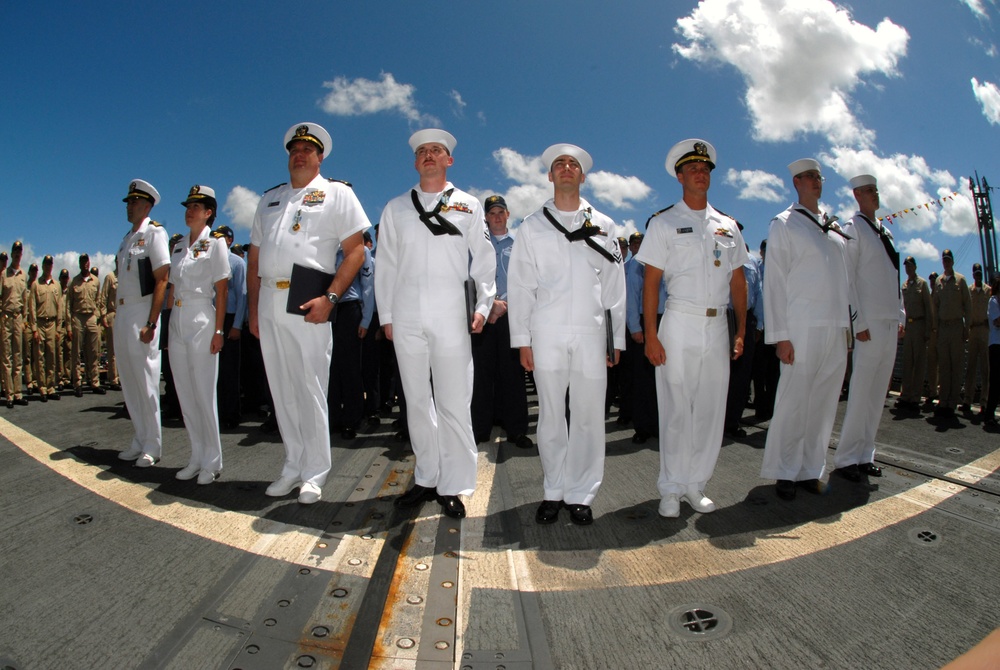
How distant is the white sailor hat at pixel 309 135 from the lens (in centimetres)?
376

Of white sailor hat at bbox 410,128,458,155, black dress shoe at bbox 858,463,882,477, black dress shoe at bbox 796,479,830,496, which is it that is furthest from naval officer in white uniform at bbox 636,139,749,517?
black dress shoe at bbox 858,463,882,477

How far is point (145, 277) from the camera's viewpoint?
4.34 m

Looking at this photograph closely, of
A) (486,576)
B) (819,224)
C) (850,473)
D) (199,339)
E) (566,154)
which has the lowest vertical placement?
(486,576)

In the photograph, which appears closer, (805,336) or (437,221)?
(437,221)

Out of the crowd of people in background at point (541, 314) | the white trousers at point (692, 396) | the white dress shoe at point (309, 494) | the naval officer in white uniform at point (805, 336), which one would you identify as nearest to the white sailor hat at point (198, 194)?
the crowd of people in background at point (541, 314)

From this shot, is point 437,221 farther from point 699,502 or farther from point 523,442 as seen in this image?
point 523,442

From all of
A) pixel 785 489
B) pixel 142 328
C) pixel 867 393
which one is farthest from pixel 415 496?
pixel 867 393

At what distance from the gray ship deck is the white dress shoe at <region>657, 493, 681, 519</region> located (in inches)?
2.8

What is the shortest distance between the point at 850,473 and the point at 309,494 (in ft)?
12.1

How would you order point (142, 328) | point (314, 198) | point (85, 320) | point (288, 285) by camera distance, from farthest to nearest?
point (85, 320), point (142, 328), point (314, 198), point (288, 285)

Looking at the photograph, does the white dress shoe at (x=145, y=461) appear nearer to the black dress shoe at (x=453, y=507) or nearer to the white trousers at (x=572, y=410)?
the black dress shoe at (x=453, y=507)

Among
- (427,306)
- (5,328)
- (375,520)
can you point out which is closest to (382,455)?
(375,520)

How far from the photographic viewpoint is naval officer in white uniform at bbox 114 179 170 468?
14.3 ft

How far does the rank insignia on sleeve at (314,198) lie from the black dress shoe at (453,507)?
6.49 feet
